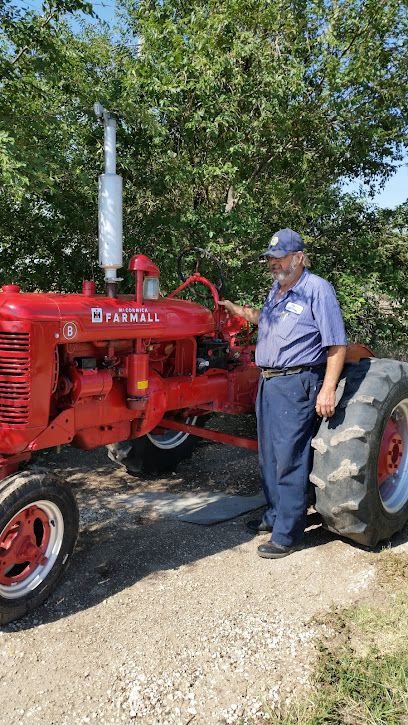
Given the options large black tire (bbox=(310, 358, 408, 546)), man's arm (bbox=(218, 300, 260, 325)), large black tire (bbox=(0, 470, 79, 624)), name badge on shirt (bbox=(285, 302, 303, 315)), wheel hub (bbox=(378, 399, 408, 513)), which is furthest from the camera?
man's arm (bbox=(218, 300, 260, 325))

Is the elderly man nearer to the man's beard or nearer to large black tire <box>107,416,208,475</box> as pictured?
the man's beard

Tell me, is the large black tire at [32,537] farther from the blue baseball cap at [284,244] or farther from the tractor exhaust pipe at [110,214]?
the blue baseball cap at [284,244]

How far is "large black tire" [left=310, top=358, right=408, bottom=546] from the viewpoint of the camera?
3320mm

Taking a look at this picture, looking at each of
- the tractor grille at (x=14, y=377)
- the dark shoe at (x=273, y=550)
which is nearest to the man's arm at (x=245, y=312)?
the dark shoe at (x=273, y=550)

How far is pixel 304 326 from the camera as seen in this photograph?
3416mm

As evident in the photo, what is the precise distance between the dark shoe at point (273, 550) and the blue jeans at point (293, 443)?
25 mm

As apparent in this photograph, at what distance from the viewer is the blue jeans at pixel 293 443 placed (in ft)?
11.4

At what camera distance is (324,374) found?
3561 millimetres

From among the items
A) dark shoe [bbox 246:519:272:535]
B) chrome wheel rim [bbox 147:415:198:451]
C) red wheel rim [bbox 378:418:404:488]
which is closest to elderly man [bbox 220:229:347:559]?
dark shoe [bbox 246:519:272:535]

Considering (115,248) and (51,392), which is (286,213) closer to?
(115,248)

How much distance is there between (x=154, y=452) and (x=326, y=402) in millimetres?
1819

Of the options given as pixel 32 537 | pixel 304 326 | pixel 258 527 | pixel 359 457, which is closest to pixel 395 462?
pixel 359 457

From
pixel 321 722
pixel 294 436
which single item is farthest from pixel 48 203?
pixel 321 722

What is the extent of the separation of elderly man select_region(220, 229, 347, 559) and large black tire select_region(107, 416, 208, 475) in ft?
4.63
